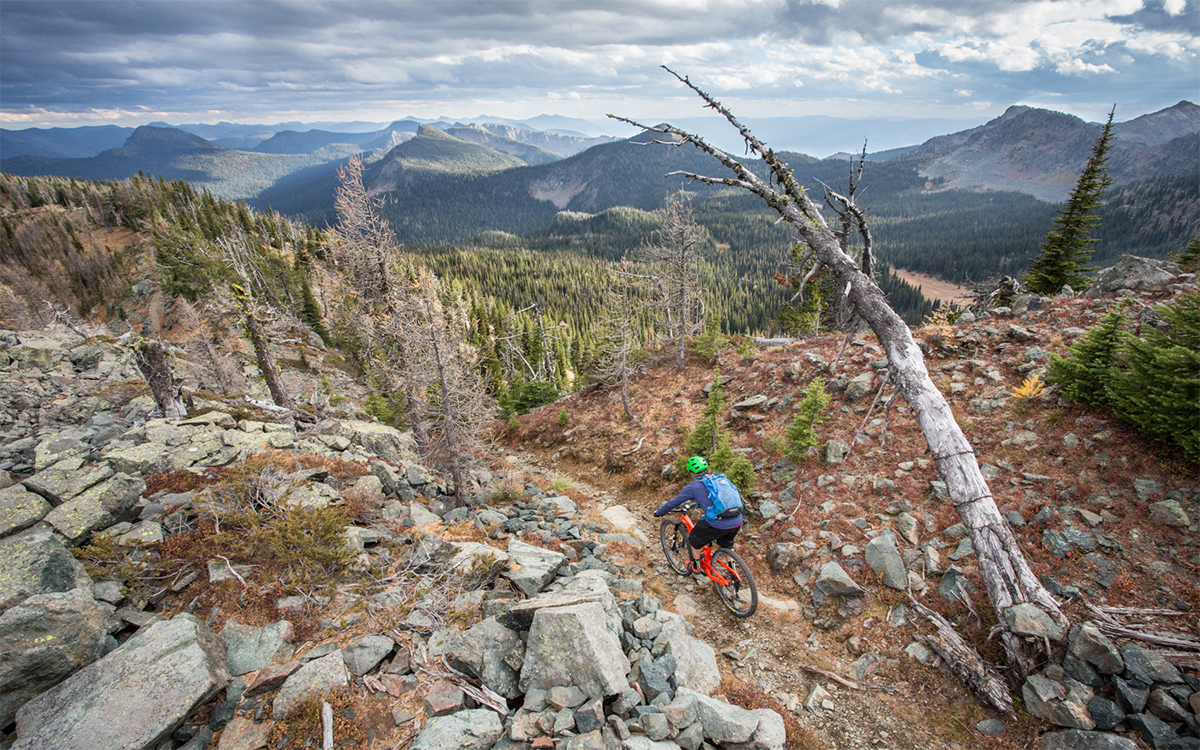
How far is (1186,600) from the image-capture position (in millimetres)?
5660

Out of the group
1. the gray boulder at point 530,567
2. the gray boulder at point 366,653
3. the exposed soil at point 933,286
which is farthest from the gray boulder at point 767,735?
the exposed soil at point 933,286

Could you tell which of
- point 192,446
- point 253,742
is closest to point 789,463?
point 253,742

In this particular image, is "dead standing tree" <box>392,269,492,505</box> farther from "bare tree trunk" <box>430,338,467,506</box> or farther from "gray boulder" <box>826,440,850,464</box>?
"gray boulder" <box>826,440,850,464</box>

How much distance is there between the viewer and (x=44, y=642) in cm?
450

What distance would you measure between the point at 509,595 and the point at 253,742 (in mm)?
3298

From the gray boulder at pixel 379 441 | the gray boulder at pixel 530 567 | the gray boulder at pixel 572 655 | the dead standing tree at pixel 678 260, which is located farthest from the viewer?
the dead standing tree at pixel 678 260

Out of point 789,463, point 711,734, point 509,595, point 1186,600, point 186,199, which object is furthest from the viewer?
point 186,199

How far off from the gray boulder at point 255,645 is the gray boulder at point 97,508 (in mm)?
3173

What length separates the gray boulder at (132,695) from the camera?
3994 millimetres

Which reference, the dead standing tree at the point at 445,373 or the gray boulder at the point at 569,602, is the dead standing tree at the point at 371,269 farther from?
the gray boulder at the point at 569,602

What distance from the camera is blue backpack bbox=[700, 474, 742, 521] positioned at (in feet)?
26.0

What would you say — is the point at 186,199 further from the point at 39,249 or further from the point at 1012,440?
the point at 1012,440

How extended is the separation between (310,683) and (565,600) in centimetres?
303

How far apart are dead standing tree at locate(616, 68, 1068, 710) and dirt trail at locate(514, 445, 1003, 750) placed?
773 mm
